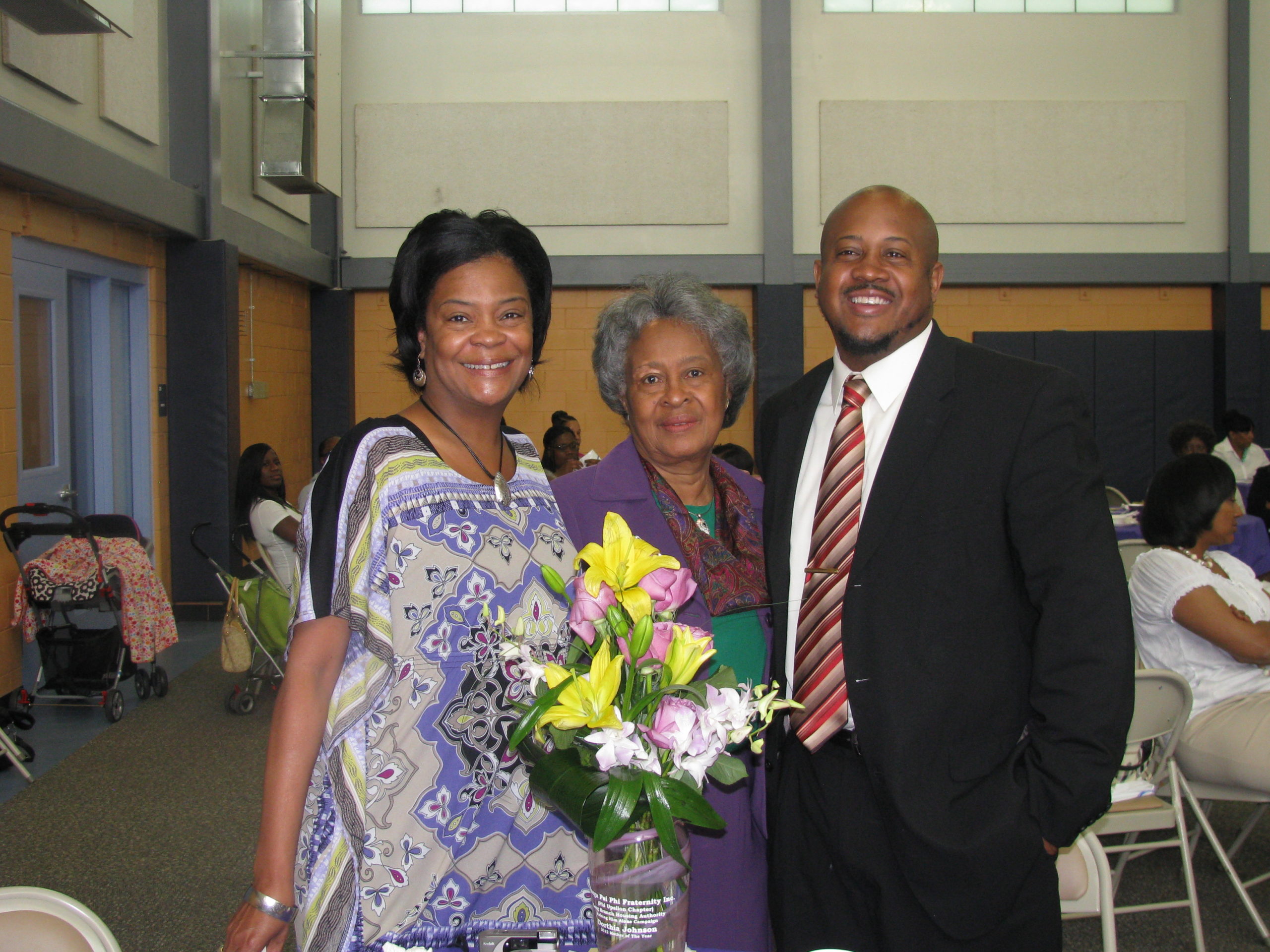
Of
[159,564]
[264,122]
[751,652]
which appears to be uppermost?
[264,122]

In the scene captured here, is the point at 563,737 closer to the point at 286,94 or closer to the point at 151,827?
the point at 151,827

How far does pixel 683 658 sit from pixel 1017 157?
1084 centimetres

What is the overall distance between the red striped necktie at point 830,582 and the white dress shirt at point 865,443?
13mm

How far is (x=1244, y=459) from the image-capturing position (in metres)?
8.62

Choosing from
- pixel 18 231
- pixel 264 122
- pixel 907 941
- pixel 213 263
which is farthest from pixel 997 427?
pixel 264 122

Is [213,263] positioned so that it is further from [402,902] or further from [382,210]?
[402,902]

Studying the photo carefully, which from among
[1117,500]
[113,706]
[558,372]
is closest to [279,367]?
[558,372]

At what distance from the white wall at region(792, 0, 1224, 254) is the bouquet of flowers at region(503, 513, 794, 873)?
9.90 m

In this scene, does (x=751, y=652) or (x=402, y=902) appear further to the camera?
(x=751, y=652)

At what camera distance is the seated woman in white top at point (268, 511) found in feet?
18.7

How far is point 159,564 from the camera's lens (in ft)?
24.2

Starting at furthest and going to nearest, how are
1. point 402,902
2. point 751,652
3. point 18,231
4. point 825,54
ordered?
1. point 825,54
2. point 18,231
3. point 751,652
4. point 402,902

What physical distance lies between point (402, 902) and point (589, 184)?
985cm

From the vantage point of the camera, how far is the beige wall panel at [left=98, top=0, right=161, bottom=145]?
6.27m
